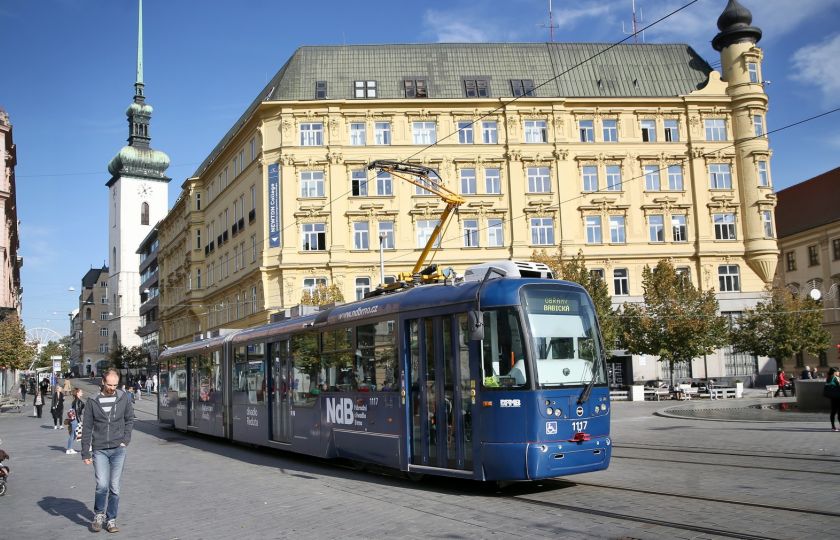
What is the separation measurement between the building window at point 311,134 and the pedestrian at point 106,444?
39.6 meters

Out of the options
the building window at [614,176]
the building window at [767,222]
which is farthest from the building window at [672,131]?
the building window at [767,222]

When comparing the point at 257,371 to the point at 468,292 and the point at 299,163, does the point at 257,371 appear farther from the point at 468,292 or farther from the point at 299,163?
the point at 299,163

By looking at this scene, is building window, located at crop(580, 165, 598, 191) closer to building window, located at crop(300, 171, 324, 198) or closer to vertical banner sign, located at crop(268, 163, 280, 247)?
building window, located at crop(300, 171, 324, 198)

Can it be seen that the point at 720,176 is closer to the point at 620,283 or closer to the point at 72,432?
the point at 620,283

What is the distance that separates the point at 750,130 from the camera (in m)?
48.6

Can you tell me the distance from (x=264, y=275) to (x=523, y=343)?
38041 millimetres

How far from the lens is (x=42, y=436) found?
1045 inches

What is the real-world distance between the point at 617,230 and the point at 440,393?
3835cm

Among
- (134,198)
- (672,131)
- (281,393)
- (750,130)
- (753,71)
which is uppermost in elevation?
(134,198)

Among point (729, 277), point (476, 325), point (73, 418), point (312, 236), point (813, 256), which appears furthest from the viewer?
point (813, 256)

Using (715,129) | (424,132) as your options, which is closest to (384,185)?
(424,132)

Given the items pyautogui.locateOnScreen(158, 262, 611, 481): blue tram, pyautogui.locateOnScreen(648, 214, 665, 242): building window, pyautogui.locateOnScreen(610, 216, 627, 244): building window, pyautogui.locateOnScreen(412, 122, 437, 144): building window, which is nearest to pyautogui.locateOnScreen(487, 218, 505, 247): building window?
pyautogui.locateOnScreen(412, 122, 437, 144): building window

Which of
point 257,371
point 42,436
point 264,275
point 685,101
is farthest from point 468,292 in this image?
point 685,101

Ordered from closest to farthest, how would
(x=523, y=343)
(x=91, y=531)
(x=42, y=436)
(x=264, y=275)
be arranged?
(x=91, y=531) → (x=523, y=343) → (x=42, y=436) → (x=264, y=275)
